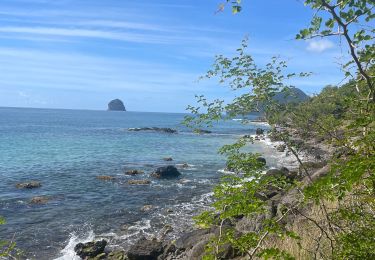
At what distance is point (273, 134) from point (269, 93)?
834 millimetres

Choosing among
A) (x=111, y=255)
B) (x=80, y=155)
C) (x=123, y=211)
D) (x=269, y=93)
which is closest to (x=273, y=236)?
(x=269, y=93)

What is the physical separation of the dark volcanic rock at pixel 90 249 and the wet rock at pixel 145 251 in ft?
7.33

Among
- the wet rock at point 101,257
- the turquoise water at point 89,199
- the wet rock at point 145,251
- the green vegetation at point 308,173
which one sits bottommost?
the wet rock at point 101,257

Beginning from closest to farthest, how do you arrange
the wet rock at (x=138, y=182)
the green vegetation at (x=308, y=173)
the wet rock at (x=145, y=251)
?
the green vegetation at (x=308, y=173), the wet rock at (x=145, y=251), the wet rock at (x=138, y=182)

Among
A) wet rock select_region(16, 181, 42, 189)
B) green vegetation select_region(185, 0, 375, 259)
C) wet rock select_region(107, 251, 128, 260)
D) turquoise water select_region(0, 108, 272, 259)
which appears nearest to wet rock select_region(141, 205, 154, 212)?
turquoise water select_region(0, 108, 272, 259)

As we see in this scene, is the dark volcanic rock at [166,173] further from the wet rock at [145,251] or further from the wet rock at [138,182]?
the wet rock at [145,251]

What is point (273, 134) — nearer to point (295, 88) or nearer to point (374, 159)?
point (295, 88)

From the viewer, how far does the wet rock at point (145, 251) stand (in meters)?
16.4

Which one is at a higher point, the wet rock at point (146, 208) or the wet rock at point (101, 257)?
the wet rock at point (146, 208)

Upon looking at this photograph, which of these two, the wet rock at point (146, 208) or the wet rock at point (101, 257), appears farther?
the wet rock at point (146, 208)

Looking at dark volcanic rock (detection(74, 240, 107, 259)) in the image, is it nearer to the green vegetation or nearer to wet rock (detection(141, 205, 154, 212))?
wet rock (detection(141, 205, 154, 212))

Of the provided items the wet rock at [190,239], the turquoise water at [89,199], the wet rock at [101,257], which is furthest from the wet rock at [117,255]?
the wet rock at [190,239]

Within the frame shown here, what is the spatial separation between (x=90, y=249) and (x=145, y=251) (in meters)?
3.08

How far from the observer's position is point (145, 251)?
1659 cm
